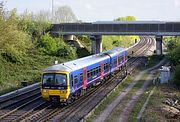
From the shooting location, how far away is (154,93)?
35.3 m

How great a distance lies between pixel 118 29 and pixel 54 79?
48.5m

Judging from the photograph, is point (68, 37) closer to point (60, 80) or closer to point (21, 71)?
point (21, 71)

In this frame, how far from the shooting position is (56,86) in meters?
27.7

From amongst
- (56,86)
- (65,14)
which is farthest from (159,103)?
(65,14)

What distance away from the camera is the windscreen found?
27.6 m

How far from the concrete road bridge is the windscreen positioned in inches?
1848

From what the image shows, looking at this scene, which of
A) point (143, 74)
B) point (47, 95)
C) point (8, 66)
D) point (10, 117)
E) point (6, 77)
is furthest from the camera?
point (143, 74)

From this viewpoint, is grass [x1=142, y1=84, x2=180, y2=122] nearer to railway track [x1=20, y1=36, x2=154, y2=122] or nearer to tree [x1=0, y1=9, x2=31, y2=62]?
railway track [x1=20, y1=36, x2=154, y2=122]

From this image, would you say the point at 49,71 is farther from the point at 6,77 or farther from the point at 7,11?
the point at 7,11

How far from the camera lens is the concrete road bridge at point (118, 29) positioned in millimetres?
72250

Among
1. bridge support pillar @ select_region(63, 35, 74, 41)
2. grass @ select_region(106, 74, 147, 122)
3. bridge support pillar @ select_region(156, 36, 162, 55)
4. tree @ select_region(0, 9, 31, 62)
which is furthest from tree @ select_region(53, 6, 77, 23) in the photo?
grass @ select_region(106, 74, 147, 122)

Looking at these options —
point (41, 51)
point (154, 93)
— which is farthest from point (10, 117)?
point (41, 51)

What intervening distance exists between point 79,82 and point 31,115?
241 inches

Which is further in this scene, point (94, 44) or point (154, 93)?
point (94, 44)
